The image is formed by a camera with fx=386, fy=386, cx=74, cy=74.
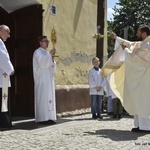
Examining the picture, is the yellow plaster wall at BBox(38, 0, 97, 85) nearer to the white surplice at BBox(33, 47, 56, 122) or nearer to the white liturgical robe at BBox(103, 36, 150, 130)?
the white surplice at BBox(33, 47, 56, 122)

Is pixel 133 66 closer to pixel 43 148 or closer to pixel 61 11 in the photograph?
pixel 43 148

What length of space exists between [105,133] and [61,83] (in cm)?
366

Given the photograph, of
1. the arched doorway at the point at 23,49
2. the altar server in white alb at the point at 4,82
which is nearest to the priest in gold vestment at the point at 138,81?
the altar server in white alb at the point at 4,82

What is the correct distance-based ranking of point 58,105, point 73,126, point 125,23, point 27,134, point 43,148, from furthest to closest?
point 125,23, point 58,105, point 73,126, point 27,134, point 43,148

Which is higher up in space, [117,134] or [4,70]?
[4,70]

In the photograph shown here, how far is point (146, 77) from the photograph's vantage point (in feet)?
23.5

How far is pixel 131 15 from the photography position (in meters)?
37.1

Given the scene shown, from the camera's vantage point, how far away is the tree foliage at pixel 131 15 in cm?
3674

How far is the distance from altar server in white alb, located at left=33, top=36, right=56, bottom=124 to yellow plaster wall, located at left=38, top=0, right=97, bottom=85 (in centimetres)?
158

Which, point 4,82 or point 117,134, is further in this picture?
point 4,82

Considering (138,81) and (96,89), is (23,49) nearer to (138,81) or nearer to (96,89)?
(96,89)

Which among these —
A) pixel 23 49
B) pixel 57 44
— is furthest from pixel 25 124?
pixel 57 44

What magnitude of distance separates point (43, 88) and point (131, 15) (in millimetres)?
30133

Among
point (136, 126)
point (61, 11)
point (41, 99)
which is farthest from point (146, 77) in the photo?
point (61, 11)
